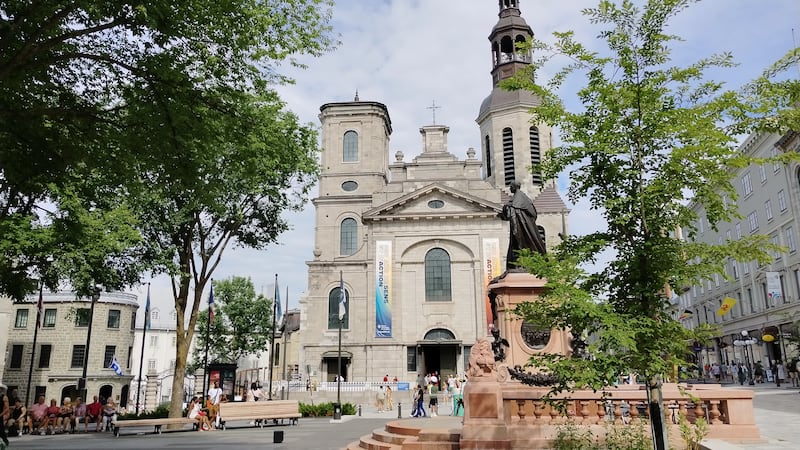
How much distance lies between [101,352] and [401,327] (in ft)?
80.9

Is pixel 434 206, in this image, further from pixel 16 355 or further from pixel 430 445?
pixel 16 355

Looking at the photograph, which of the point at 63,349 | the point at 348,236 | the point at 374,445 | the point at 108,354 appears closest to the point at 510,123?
the point at 348,236

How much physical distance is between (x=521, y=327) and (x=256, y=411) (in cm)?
1239

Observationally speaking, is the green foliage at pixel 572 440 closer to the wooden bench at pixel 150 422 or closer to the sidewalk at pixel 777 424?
the sidewalk at pixel 777 424

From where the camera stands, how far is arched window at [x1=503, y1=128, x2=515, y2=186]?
49.8m

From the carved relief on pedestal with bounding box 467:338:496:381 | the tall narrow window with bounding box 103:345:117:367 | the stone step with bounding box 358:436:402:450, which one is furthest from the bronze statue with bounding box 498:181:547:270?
the tall narrow window with bounding box 103:345:117:367

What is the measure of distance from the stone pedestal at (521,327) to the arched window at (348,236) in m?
34.8

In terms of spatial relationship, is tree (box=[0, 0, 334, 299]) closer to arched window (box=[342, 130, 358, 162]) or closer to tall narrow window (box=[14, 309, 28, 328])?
arched window (box=[342, 130, 358, 162])

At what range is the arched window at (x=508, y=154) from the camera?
49.8 metres

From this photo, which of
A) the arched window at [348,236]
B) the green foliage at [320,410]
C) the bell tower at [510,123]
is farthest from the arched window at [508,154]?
the green foliage at [320,410]

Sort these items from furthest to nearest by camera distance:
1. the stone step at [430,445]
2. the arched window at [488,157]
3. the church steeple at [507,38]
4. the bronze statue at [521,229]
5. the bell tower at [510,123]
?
the arched window at [488,157] < the bell tower at [510,123] < the church steeple at [507,38] < the bronze statue at [521,229] < the stone step at [430,445]

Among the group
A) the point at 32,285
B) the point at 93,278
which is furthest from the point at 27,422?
the point at 32,285

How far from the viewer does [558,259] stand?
6.81 m

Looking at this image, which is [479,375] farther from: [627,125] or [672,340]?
[627,125]
